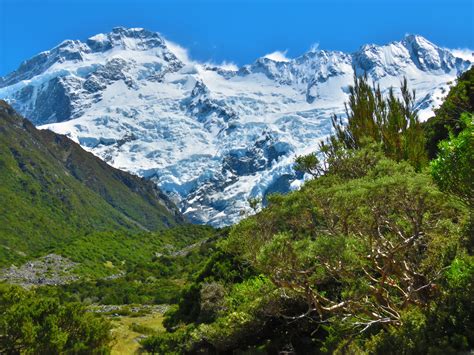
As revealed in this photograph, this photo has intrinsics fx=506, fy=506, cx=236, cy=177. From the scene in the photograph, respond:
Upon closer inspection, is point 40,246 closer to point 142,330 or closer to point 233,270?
point 142,330

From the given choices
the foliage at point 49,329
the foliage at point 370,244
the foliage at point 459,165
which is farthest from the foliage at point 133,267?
the foliage at point 459,165

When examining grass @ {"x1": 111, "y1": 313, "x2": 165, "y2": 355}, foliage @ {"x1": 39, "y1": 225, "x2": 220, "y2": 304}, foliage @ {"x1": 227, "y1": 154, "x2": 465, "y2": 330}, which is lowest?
grass @ {"x1": 111, "y1": 313, "x2": 165, "y2": 355}

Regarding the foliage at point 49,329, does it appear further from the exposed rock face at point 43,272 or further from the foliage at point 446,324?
the exposed rock face at point 43,272

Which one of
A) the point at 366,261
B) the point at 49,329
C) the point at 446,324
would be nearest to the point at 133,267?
the point at 49,329

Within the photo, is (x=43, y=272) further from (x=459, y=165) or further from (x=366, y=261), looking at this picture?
(x=459, y=165)

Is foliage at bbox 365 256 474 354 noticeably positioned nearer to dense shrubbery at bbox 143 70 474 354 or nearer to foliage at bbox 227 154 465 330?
dense shrubbery at bbox 143 70 474 354

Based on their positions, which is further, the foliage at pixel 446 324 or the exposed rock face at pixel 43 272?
the exposed rock face at pixel 43 272

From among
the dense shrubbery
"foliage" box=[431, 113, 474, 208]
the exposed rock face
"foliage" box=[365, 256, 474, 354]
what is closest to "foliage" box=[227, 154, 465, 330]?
the dense shrubbery

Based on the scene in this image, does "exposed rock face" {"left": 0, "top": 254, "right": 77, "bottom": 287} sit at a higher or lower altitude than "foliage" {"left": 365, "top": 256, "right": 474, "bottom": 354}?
higher

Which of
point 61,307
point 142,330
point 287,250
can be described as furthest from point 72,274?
Result: point 287,250

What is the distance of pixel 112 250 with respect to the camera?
157m

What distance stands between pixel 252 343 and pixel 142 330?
94.4 ft

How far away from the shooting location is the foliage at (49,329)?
31250 mm

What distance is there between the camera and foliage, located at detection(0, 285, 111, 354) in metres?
31.2
